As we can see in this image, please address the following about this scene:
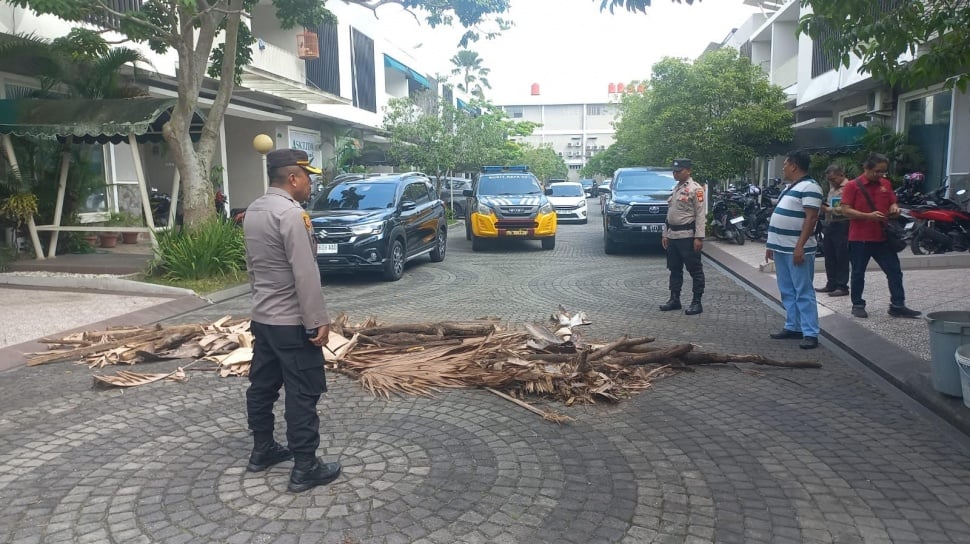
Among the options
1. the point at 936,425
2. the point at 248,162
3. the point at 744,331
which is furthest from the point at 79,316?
the point at 248,162

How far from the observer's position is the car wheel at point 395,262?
11.8 metres

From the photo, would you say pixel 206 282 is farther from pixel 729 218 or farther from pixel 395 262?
pixel 729 218

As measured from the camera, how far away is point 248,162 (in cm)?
2281

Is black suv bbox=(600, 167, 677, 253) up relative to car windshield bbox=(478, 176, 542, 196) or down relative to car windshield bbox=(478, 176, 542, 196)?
down

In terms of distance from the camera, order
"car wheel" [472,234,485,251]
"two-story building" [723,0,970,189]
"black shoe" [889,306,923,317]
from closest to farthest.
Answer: "black shoe" [889,306,923,317], "two-story building" [723,0,970,189], "car wheel" [472,234,485,251]

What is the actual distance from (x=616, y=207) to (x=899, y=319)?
745 centimetres

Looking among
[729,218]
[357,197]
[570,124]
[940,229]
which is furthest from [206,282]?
[570,124]

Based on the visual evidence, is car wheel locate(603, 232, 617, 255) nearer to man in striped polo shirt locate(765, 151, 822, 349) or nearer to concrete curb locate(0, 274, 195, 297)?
man in striped polo shirt locate(765, 151, 822, 349)

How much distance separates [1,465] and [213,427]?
47.9 inches

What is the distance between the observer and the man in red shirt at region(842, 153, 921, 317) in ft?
25.2

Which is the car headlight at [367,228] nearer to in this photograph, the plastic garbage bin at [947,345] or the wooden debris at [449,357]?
the wooden debris at [449,357]

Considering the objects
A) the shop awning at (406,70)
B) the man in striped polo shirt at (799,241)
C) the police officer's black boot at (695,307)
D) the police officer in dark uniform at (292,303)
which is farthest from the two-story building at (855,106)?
the shop awning at (406,70)

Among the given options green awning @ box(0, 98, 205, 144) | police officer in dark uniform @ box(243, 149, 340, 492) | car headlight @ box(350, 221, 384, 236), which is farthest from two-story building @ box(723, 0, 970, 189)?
green awning @ box(0, 98, 205, 144)

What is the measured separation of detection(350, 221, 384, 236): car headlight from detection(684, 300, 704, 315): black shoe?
5.10 metres
